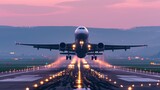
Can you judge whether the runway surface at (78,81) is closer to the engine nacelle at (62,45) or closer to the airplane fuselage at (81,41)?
the airplane fuselage at (81,41)

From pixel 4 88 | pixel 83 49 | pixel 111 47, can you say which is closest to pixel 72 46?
pixel 83 49

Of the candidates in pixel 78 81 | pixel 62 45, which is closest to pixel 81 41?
pixel 62 45

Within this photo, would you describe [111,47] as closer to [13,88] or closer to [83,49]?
[83,49]

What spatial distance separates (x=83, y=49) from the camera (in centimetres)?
8831

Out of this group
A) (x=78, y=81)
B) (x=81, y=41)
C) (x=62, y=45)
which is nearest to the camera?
(x=78, y=81)

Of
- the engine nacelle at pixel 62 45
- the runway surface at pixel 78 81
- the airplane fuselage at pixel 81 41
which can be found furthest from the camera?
the engine nacelle at pixel 62 45

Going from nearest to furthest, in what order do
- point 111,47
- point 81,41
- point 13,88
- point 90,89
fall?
point 90,89 < point 13,88 < point 81,41 < point 111,47

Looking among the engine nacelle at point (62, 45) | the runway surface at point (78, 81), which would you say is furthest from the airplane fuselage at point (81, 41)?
the runway surface at point (78, 81)

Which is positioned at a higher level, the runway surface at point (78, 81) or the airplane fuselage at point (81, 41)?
the airplane fuselage at point (81, 41)

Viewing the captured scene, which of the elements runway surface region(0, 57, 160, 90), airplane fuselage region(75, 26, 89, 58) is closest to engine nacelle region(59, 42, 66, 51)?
airplane fuselage region(75, 26, 89, 58)

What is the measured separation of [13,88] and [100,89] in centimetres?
1028

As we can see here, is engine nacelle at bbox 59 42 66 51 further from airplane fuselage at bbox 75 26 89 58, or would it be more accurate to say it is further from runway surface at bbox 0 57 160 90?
runway surface at bbox 0 57 160 90

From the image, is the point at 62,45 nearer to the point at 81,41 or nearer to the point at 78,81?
the point at 81,41

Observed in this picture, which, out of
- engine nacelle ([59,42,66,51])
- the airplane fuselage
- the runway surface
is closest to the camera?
the runway surface
